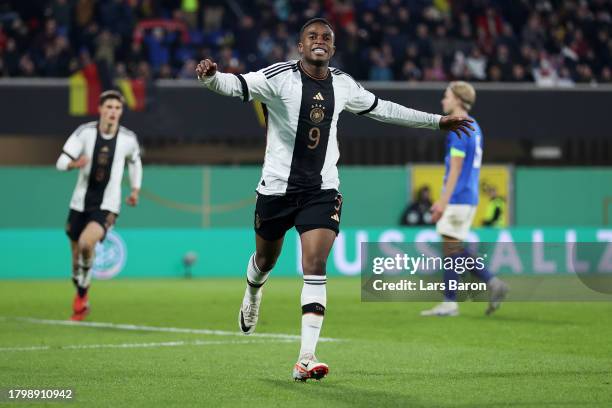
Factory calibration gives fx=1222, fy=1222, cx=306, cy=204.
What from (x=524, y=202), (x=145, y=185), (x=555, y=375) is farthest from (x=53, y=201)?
(x=555, y=375)

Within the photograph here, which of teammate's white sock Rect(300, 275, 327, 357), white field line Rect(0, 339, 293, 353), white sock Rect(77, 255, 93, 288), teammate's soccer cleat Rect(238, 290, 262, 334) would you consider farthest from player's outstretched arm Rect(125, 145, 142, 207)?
teammate's white sock Rect(300, 275, 327, 357)

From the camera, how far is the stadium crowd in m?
24.3

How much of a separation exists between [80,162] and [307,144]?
5.06m

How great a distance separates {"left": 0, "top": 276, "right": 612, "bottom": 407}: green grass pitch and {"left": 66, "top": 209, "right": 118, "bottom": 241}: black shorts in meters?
0.94

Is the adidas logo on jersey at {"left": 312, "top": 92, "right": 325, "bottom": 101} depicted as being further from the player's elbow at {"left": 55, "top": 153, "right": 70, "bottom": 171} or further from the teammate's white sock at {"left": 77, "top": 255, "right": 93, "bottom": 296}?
the teammate's white sock at {"left": 77, "top": 255, "right": 93, "bottom": 296}

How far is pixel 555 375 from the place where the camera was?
322 inches

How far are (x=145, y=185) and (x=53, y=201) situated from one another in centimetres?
169

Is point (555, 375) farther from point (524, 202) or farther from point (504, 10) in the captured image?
point (504, 10)

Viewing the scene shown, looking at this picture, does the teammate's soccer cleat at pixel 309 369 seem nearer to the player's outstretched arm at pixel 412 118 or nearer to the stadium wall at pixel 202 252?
the player's outstretched arm at pixel 412 118

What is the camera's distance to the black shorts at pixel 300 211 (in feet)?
26.7

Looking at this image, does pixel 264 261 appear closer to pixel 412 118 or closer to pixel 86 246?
pixel 412 118

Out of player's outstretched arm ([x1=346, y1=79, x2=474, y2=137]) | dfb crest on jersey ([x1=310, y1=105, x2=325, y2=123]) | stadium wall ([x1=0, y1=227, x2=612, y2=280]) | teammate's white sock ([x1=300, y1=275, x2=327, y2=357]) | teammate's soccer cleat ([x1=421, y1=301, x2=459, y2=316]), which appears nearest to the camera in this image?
teammate's white sock ([x1=300, y1=275, x2=327, y2=357])

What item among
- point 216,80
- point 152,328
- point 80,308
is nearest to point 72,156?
→ point 80,308

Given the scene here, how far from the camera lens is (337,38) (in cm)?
2589
